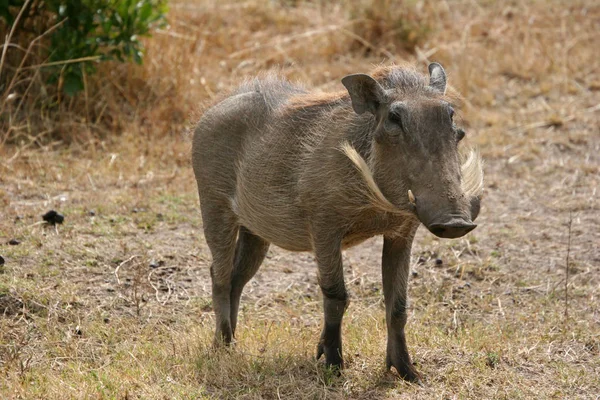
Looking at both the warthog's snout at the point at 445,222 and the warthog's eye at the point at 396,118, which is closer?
the warthog's snout at the point at 445,222

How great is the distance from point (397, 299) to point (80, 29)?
14.2 ft

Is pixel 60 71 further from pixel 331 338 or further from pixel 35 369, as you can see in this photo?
pixel 331 338

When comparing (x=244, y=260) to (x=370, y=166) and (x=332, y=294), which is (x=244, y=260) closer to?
(x=332, y=294)

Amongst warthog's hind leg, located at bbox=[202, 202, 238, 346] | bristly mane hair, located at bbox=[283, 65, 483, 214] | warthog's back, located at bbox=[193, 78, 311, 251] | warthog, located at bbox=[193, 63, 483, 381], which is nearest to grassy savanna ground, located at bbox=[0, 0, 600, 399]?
warthog's hind leg, located at bbox=[202, 202, 238, 346]

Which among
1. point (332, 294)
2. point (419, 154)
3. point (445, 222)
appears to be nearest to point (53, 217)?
point (332, 294)

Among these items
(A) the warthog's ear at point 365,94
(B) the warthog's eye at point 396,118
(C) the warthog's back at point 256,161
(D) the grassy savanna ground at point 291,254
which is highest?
(A) the warthog's ear at point 365,94

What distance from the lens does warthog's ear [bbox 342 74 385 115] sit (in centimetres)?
414

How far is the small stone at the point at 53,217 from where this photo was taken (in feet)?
21.0

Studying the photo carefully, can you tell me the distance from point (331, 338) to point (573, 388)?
115cm

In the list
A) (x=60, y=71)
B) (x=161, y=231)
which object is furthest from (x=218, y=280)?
(x=60, y=71)

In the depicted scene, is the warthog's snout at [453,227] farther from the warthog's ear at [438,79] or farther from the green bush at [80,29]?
the green bush at [80,29]

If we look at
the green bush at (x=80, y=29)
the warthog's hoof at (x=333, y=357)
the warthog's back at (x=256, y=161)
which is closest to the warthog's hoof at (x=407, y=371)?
the warthog's hoof at (x=333, y=357)

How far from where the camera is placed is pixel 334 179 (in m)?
4.34

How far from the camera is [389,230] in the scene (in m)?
4.40
